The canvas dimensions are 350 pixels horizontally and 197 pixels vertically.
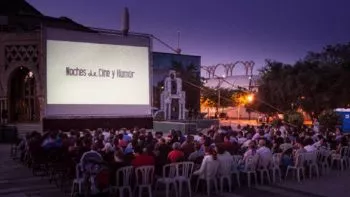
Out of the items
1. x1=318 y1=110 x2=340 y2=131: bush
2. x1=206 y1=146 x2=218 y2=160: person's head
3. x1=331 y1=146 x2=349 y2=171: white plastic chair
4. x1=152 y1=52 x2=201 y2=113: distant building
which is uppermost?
x1=152 y1=52 x2=201 y2=113: distant building

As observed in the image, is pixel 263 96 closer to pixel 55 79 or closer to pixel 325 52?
pixel 325 52

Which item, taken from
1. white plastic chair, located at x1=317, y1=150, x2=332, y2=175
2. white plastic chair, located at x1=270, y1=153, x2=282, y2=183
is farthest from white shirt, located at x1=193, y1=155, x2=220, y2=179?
white plastic chair, located at x1=317, y1=150, x2=332, y2=175

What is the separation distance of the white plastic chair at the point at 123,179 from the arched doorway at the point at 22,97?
21.9m

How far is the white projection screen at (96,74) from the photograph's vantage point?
2066 centimetres

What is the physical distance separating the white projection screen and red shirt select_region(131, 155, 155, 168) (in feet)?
40.3

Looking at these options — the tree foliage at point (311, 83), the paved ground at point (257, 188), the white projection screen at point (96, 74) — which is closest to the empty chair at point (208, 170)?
the paved ground at point (257, 188)

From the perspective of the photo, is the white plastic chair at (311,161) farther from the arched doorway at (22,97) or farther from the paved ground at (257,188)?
the arched doorway at (22,97)

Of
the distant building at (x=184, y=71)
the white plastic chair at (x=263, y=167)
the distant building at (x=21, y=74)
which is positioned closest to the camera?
the white plastic chair at (x=263, y=167)

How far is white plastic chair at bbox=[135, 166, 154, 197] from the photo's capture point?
9023 mm

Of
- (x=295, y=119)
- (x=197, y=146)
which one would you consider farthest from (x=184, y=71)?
(x=197, y=146)

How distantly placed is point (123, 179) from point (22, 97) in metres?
23.3

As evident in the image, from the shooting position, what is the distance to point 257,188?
10.8 meters

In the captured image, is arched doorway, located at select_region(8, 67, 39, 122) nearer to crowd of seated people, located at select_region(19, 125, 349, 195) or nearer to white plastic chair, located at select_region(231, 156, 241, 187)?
crowd of seated people, located at select_region(19, 125, 349, 195)

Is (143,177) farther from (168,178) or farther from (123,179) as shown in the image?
(168,178)
